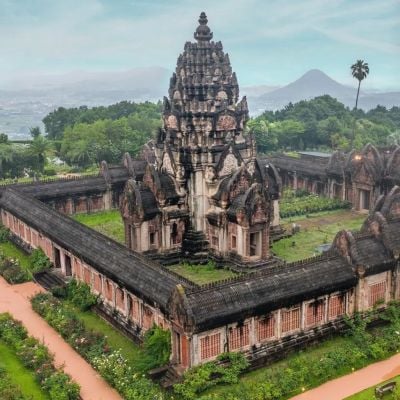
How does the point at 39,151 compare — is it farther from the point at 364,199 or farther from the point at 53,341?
the point at 53,341

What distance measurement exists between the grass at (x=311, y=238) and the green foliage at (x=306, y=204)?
1303 mm

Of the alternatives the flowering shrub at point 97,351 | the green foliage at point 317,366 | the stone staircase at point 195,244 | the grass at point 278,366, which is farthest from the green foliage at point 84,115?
the grass at point 278,366

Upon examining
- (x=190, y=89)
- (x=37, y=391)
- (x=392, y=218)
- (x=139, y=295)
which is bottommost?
(x=37, y=391)

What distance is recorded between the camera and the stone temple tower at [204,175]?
123 feet

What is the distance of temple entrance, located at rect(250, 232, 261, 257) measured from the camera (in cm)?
3759

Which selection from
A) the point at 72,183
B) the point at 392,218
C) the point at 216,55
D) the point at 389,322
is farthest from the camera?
the point at 72,183

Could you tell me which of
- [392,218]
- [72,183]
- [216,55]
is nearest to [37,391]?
[392,218]

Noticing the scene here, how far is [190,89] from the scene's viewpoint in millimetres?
39375

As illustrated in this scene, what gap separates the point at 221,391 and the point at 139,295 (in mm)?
6624

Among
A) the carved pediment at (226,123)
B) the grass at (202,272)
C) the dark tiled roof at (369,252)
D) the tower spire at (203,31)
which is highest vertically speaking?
the tower spire at (203,31)

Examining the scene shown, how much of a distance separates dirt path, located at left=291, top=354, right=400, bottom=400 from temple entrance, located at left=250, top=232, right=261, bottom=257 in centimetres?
1322

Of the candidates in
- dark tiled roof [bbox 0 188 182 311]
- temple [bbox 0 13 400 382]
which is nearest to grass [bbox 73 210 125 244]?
temple [bbox 0 13 400 382]

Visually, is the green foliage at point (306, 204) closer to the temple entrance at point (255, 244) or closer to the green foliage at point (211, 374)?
the temple entrance at point (255, 244)

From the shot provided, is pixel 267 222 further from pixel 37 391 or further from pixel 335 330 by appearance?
pixel 37 391
